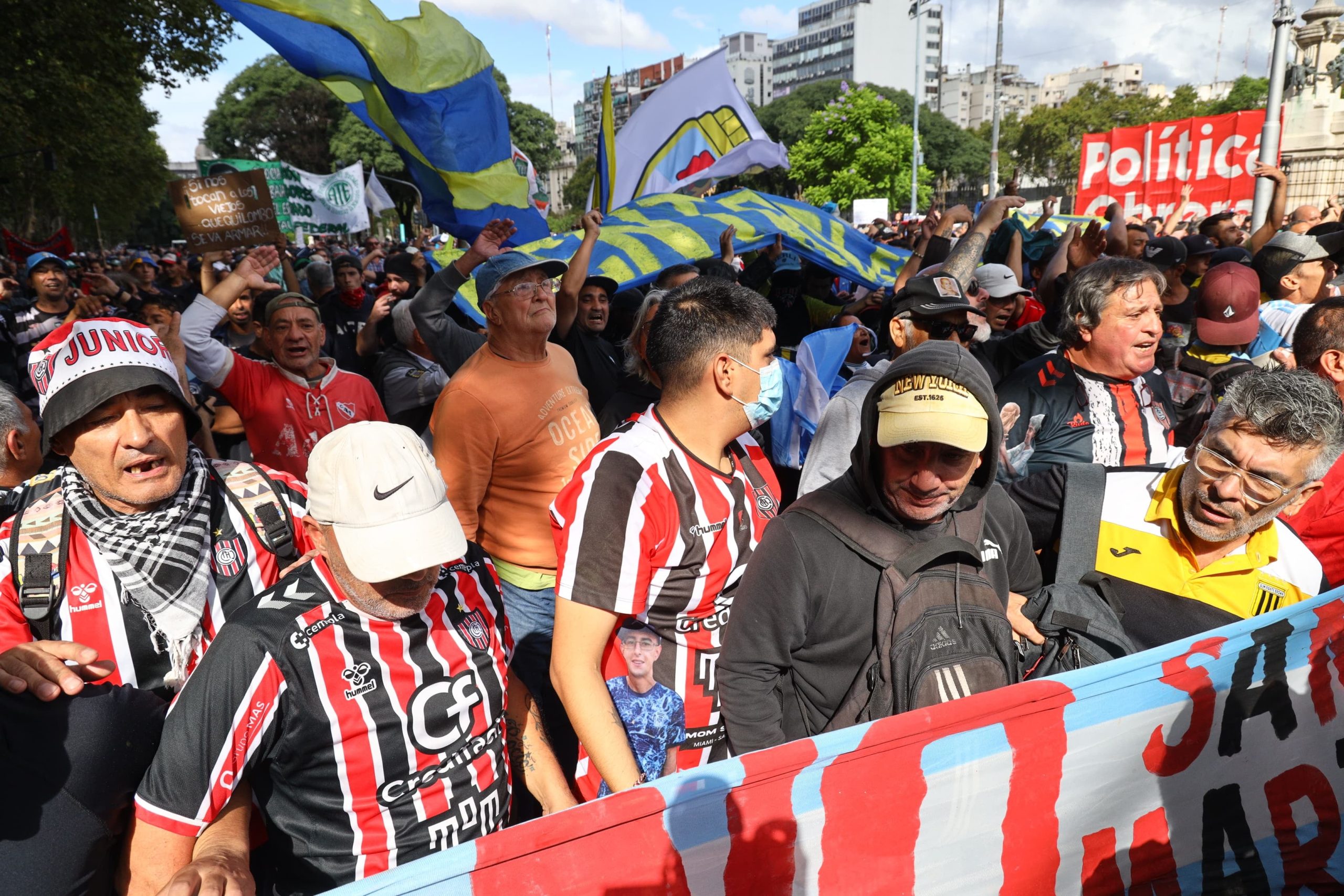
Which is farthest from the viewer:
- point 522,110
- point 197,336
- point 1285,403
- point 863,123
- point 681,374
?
point 522,110

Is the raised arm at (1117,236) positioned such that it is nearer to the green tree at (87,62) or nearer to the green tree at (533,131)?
the green tree at (87,62)

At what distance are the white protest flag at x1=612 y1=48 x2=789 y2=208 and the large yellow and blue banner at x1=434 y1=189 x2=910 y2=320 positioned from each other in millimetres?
231

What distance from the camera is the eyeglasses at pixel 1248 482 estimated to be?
212 cm

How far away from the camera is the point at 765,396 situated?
2.44 metres

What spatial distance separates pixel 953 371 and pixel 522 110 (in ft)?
187

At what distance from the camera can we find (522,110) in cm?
5366

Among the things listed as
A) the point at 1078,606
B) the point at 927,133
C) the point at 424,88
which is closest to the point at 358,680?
the point at 1078,606

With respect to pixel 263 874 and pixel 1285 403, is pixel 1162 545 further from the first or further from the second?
pixel 263 874

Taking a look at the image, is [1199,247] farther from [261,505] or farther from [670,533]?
[261,505]

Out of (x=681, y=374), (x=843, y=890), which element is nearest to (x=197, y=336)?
(x=681, y=374)

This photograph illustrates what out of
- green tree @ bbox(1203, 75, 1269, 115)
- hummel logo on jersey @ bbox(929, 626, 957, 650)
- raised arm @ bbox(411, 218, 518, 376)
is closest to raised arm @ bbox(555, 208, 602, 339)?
raised arm @ bbox(411, 218, 518, 376)

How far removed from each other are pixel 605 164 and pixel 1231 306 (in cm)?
465

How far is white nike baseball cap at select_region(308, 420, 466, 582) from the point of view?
1.67 m

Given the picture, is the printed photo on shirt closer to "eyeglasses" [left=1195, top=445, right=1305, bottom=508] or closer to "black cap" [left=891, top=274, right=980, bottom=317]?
"eyeglasses" [left=1195, top=445, right=1305, bottom=508]
